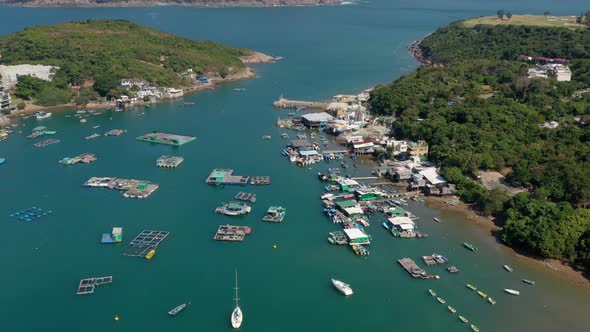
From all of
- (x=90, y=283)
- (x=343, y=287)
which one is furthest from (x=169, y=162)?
(x=343, y=287)

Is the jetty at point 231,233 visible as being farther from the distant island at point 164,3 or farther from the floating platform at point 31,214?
the distant island at point 164,3

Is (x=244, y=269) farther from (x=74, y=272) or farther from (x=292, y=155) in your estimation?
(x=292, y=155)

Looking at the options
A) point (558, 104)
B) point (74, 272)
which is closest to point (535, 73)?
point (558, 104)

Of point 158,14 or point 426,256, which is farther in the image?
point 158,14

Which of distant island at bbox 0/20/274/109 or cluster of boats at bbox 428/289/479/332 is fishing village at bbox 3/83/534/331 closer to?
cluster of boats at bbox 428/289/479/332

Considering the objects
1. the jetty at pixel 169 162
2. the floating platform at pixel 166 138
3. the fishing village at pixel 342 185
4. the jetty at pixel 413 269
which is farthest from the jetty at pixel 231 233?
the floating platform at pixel 166 138
